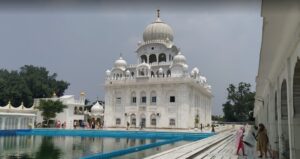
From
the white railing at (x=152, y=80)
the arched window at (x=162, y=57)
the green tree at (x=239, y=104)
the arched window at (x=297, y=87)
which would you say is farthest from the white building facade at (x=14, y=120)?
the green tree at (x=239, y=104)

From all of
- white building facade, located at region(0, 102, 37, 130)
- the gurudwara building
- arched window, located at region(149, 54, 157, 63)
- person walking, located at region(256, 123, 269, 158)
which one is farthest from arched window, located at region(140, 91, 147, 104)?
person walking, located at region(256, 123, 269, 158)

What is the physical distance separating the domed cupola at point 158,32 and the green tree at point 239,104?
23164 millimetres

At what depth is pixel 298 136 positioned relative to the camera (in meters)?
5.06

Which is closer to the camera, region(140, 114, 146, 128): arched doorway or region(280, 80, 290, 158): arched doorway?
region(280, 80, 290, 158): arched doorway

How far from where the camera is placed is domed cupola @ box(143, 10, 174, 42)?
126ft

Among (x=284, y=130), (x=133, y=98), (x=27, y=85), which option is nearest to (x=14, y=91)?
(x=27, y=85)

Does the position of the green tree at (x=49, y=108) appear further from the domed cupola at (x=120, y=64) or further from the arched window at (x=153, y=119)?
the arched window at (x=153, y=119)

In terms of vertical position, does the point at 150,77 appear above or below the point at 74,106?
above

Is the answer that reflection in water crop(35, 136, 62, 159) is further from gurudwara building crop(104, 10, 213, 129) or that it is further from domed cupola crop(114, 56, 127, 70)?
domed cupola crop(114, 56, 127, 70)

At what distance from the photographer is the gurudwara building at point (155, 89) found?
3234cm

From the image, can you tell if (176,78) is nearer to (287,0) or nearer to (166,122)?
(166,122)

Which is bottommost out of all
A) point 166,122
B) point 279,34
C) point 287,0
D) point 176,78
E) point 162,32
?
point 166,122

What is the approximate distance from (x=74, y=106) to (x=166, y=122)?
1270 cm

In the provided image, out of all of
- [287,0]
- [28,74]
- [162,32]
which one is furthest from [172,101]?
[287,0]
